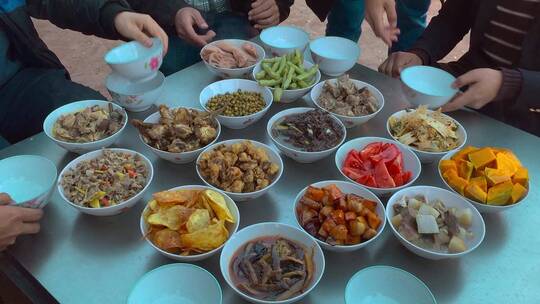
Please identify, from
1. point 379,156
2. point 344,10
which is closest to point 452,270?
point 379,156

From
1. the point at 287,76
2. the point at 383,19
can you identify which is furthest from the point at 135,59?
the point at 383,19

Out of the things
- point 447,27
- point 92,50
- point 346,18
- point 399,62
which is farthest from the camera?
point 92,50

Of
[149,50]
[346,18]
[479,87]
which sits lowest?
[346,18]

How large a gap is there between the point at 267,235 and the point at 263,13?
1422mm

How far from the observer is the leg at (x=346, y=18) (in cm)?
296

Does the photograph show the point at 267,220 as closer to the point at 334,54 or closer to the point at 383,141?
the point at 383,141

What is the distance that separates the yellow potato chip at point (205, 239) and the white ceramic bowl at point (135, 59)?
77cm

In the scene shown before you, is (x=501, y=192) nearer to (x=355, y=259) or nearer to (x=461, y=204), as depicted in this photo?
(x=461, y=204)

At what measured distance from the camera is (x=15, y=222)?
46.3 inches

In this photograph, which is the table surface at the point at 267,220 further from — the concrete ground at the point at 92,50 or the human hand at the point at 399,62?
the concrete ground at the point at 92,50

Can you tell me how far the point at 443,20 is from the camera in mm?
2168

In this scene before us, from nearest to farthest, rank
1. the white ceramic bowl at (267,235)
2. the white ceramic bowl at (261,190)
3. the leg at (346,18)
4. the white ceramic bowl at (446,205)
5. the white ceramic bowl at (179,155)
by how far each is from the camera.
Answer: the white ceramic bowl at (267,235)
the white ceramic bowl at (446,205)
the white ceramic bowl at (261,190)
the white ceramic bowl at (179,155)
the leg at (346,18)

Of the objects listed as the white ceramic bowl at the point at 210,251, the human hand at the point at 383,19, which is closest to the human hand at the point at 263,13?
the human hand at the point at 383,19

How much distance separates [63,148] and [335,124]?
3.20 feet
